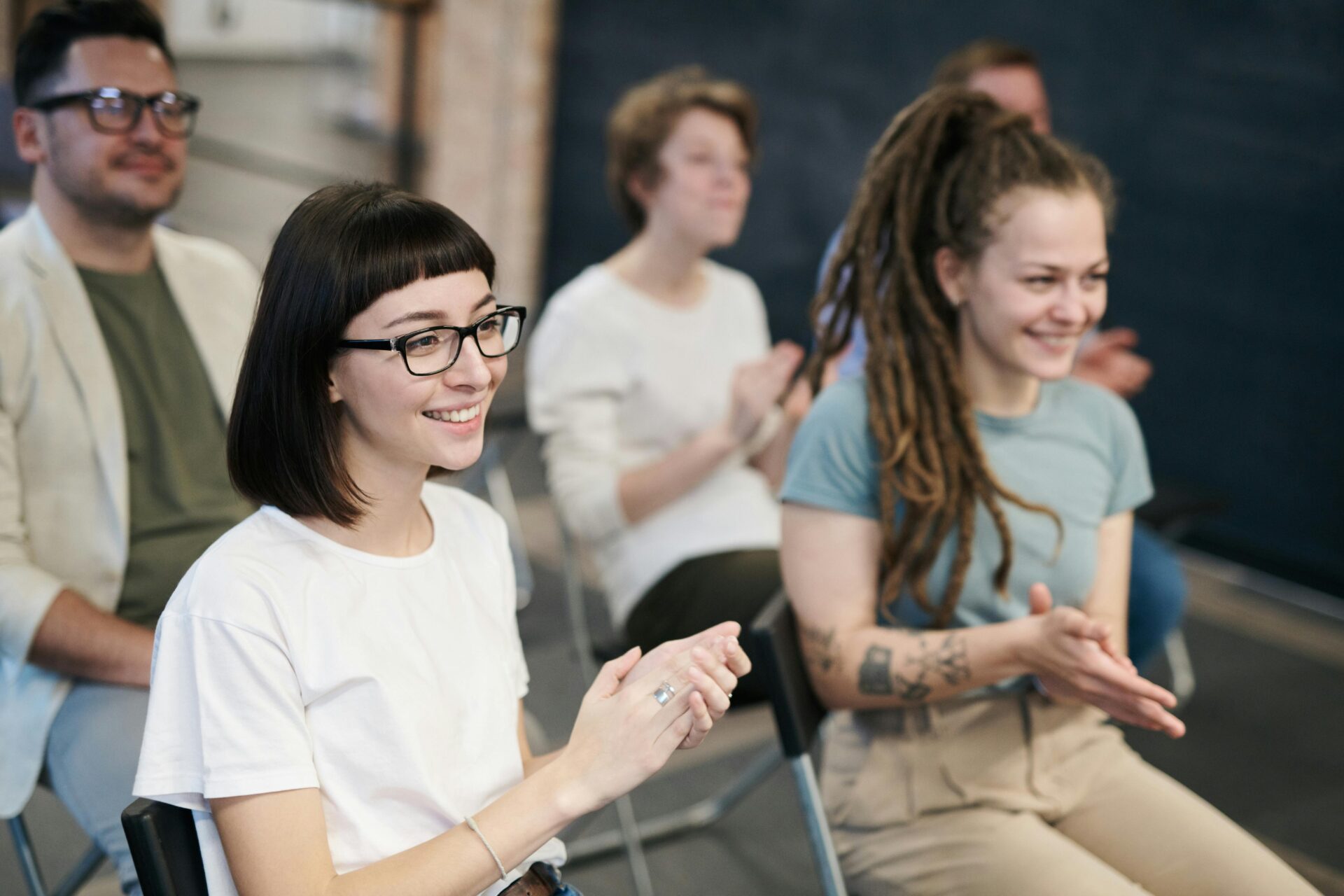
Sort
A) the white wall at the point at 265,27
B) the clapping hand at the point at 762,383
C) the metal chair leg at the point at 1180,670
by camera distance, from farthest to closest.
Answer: the white wall at the point at 265,27
the metal chair leg at the point at 1180,670
the clapping hand at the point at 762,383

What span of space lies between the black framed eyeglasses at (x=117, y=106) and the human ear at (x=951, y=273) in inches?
47.1

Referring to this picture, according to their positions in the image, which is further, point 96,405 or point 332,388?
point 96,405

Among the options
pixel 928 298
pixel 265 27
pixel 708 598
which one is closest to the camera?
pixel 928 298

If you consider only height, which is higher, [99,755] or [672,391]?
[672,391]

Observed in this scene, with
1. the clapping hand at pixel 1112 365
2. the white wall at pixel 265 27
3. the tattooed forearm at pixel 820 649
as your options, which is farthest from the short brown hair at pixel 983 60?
the white wall at pixel 265 27

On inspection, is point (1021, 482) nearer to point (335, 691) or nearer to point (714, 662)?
point (714, 662)

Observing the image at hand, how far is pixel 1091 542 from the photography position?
1.75 meters

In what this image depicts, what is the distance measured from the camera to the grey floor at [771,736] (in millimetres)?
2455

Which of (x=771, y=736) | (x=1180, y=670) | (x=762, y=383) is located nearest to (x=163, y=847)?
(x=762, y=383)

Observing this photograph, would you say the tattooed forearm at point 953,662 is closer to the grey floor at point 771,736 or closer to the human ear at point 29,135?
the grey floor at point 771,736

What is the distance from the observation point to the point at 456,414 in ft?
3.97

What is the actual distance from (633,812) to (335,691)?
63.7 inches

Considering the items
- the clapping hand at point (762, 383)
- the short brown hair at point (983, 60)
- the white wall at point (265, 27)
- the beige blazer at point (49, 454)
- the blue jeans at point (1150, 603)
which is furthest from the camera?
the white wall at point (265, 27)

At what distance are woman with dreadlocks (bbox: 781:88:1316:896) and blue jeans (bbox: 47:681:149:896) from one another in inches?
35.5
